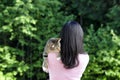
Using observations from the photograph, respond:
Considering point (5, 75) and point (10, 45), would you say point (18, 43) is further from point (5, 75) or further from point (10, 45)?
point (5, 75)

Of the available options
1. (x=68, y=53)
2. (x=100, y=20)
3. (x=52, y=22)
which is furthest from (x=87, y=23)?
(x=68, y=53)

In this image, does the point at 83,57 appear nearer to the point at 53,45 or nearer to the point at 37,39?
the point at 53,45

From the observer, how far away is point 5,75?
7.63 meters

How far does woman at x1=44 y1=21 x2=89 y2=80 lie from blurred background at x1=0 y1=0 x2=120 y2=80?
16.5 feet

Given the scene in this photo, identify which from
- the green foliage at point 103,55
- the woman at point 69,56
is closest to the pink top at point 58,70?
the woman at point 69,56

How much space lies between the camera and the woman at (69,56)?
6.68 ft

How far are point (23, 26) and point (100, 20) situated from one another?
2.14 m

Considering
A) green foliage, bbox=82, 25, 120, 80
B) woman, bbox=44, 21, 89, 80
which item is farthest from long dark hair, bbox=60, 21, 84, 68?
green foliage, bbox=82, 25, 120, 80

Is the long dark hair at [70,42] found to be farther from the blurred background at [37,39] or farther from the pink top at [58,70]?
the blurred background at [37,39]

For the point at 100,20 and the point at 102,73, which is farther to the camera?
the point at 100,20

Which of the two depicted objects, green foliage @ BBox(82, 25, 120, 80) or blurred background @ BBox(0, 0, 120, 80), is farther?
blurred background @ BBox(0, 0, 120, 80)

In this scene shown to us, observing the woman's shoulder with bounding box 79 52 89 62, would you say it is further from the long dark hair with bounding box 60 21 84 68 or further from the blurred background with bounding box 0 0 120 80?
the blurred background with bounding box 0 0 120 80

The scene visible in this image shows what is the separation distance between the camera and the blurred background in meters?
7.26

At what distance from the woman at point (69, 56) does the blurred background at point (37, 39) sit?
5.04 m
